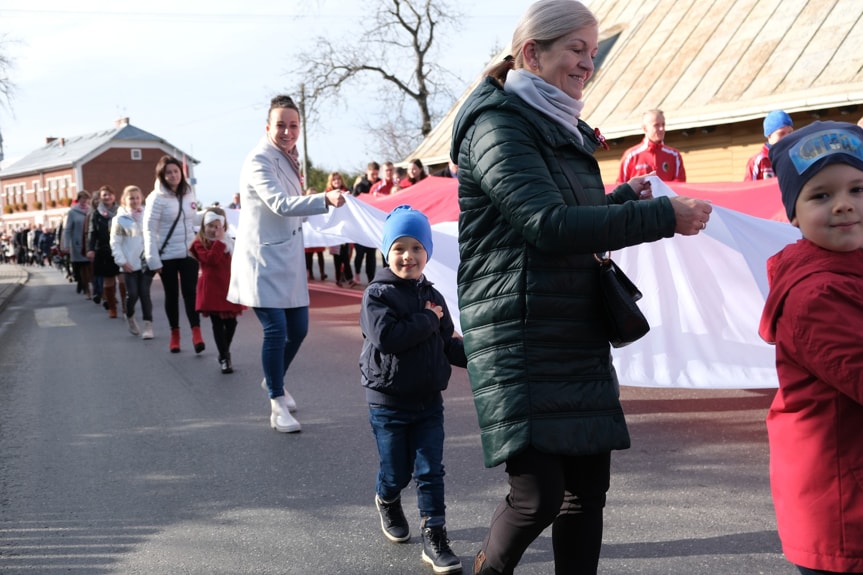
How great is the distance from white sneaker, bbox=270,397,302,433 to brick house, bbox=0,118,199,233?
243 ft

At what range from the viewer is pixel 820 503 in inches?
90.2

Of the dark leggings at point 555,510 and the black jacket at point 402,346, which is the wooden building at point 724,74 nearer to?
the black jacket at point 402,346

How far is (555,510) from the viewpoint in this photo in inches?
110

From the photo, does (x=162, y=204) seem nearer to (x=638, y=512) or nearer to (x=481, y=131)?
(x=638, y=512)

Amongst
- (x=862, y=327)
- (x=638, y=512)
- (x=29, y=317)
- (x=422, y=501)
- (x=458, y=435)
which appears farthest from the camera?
(x=29, y=317)

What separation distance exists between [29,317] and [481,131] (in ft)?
49.6

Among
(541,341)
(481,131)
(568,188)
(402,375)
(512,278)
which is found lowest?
(402,375)

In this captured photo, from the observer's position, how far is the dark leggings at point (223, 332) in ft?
28.7

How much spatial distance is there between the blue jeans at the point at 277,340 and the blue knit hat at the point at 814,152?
13.4ft

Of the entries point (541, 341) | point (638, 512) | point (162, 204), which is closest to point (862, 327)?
point (541, 341)

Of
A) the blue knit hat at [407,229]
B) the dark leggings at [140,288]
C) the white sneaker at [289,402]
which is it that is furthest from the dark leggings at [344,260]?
the blue knit hat at [407,229]

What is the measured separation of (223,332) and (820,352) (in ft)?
23.6

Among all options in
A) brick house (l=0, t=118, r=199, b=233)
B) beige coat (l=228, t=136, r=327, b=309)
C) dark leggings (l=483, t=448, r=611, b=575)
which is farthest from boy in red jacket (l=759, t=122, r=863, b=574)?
brick house (l=0, t=118, r=199, b=233)

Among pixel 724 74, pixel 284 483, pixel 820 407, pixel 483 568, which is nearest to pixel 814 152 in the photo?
pixel 820 407
